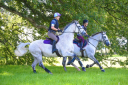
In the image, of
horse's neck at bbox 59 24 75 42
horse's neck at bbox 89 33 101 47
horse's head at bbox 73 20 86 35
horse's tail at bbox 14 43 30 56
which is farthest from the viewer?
horse's neck at bbox 89 33 101 47

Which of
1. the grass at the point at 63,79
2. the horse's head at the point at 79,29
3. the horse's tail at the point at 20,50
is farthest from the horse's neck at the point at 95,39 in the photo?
the horse's tail at the point at 20,50

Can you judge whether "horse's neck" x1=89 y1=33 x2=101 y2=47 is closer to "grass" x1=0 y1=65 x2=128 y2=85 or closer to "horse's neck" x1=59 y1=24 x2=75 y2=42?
"horse's neck" x1=59 y1=24 x2=75 y2=42

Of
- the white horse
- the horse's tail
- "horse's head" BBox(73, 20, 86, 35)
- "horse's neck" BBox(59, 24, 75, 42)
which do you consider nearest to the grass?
the white horse

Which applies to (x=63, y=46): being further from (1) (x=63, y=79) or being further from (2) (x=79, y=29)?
(1) (x=63, y=79)

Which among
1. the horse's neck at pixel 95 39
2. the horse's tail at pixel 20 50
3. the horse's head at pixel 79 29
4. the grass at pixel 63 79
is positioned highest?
the horse's head at pixel 79 29

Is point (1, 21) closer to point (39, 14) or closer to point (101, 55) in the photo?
point (39, 14)

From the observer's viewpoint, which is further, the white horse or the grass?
the white horse

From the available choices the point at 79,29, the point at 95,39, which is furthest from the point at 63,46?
the point at 95,39

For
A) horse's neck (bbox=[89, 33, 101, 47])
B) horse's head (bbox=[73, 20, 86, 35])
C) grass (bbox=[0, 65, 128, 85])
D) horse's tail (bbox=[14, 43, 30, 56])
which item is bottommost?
grass (bbox=[0, 65, 128, 85])

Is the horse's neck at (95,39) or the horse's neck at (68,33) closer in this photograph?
the horse's neck at (68,33)

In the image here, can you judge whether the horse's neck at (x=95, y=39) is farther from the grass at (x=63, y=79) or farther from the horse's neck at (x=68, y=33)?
the grass at (x=63, y=79)

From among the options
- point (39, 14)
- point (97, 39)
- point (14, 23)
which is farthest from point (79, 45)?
point (14, 23)

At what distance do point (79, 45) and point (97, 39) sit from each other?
107 centimetres

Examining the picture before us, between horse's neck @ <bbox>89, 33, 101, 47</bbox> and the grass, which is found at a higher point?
horse's neck @ <bbox>89, 33, 101, 47</bbox>
